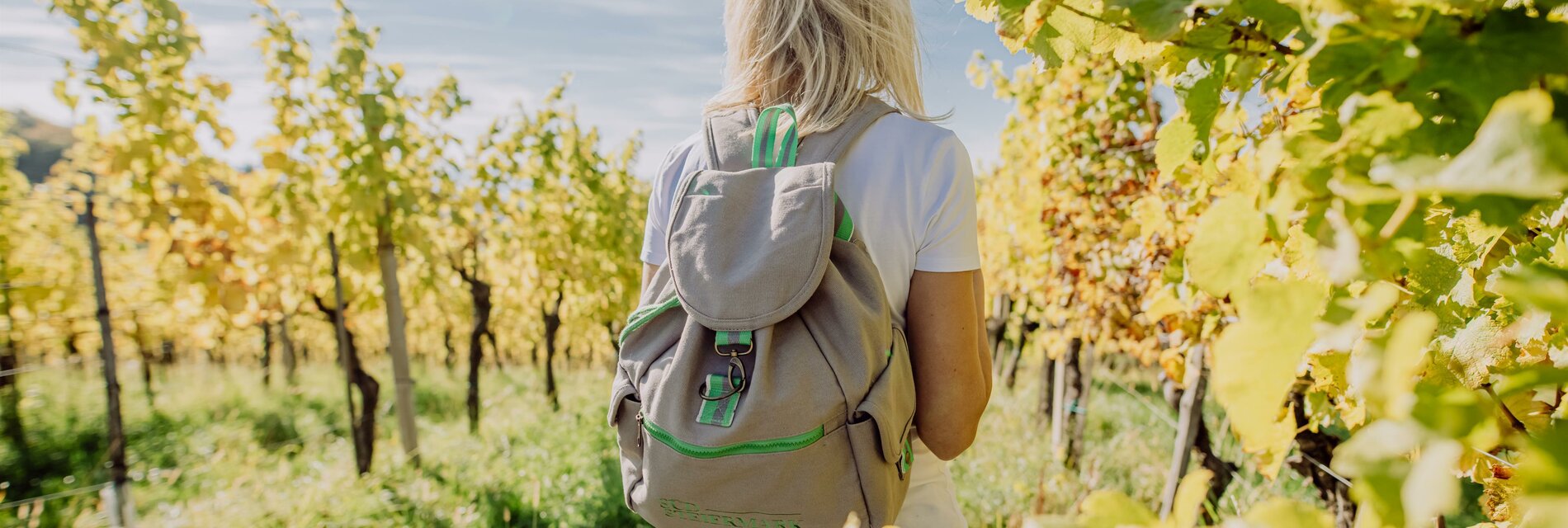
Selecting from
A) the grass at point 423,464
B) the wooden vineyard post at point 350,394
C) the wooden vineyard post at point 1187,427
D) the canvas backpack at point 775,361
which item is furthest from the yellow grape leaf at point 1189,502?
the wooden vineyard post at point 350,394

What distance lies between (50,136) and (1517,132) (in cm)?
11687

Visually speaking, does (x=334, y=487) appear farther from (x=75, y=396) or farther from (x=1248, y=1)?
(x=75, y=396)

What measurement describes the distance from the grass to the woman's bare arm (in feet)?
2.14

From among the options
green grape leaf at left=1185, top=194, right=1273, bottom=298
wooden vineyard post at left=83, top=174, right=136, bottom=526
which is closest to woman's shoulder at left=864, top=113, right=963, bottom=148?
green grape leaf at left=1185, top=194, right=1273, bottom=298

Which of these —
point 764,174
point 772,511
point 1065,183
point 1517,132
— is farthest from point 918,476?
point 1065,183

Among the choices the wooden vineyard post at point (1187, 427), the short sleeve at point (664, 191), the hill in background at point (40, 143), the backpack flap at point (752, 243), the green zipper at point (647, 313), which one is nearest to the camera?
the backpack flap at point (752, 243)

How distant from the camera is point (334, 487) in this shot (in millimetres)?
4348

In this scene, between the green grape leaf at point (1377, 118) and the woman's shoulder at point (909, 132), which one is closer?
the green grape leaf at point (1377, 118)

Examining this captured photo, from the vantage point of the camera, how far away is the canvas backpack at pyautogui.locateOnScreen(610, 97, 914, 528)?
1.07 metres

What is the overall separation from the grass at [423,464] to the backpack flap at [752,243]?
1039mm

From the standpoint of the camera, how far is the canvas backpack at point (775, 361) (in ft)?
3.52

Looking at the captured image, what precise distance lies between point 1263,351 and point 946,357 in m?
0.83

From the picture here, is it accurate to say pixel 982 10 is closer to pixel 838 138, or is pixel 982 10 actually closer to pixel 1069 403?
pixel 838 138

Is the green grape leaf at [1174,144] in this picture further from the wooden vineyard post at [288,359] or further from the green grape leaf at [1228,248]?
the wooden vineyard post at [288,359]
